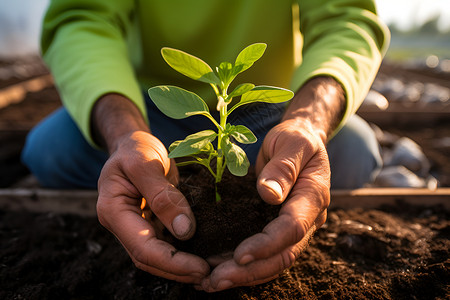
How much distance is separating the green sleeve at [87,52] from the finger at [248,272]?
2.49ft

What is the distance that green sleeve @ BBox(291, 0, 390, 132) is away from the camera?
3.91ft

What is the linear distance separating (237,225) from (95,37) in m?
1.13

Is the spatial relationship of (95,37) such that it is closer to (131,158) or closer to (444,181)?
(131,158)

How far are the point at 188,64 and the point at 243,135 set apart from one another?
227 mm

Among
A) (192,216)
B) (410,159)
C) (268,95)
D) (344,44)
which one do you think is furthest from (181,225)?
(410,159)

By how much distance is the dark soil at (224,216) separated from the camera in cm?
84

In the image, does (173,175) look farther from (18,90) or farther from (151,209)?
(18,90)

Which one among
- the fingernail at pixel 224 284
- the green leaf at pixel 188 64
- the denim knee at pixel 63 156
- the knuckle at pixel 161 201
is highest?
the green leaf at pixel 188 64

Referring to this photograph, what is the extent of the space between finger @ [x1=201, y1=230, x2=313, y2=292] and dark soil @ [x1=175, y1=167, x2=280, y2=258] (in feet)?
0.31

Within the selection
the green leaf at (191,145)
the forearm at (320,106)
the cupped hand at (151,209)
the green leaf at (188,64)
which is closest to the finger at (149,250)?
the cupped hand at (151,209)

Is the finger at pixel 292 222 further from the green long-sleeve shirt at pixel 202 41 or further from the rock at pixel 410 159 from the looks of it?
the rock at pixel 410 159

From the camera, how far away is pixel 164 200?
79 centimetres

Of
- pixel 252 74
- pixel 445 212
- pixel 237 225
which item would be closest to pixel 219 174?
pixel 237 225

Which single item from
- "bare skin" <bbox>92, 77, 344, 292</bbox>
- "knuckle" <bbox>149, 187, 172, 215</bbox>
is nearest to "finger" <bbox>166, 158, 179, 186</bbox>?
"bare skin" <bbox>92, 77, 344, 292</bbox>
